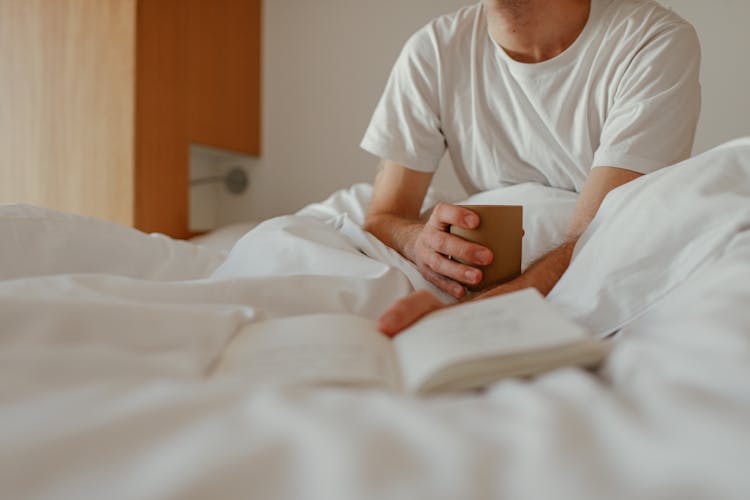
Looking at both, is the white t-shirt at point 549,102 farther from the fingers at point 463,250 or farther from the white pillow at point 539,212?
the fingers at point 463,250

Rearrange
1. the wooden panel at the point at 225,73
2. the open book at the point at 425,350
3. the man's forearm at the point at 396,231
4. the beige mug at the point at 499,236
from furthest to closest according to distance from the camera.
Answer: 1. the wooden panel at the point at 225,73
2. the man's forearm at the point at 396,231
3. the beige mug at the point at 499,236
4. the open book at the point at 425,350

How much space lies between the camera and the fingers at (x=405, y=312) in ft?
1.87

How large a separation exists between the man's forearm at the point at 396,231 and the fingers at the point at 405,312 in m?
0.42

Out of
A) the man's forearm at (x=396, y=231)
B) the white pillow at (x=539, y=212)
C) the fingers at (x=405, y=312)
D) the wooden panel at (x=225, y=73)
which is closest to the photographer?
the fingers at (x=405, y=312)

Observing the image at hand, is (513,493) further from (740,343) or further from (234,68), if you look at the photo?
(234,68)

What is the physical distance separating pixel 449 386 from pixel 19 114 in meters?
2.37

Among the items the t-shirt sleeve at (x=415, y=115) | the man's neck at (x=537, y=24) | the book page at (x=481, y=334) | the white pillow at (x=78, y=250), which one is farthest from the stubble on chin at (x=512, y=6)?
the book page at (x=481, y=334)

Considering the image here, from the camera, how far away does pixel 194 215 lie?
2693mm

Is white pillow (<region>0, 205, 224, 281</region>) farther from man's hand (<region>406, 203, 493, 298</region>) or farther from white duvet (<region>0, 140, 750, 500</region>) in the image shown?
man's hand (<region>406, 203, 493, 298</region>)

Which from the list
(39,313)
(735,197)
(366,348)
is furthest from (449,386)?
(735,197)

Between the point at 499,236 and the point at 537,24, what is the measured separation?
69 cm

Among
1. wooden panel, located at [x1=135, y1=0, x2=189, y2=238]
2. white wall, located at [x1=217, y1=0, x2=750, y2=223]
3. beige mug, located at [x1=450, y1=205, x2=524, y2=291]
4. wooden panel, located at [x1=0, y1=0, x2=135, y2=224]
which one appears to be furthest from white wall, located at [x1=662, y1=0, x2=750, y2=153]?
wooden panel, located at [x1=0, y1=0, x2=135, y2=224]

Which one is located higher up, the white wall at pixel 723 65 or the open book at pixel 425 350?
the white wall at pixel 723 65

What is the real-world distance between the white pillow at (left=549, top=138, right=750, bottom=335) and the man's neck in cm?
64
